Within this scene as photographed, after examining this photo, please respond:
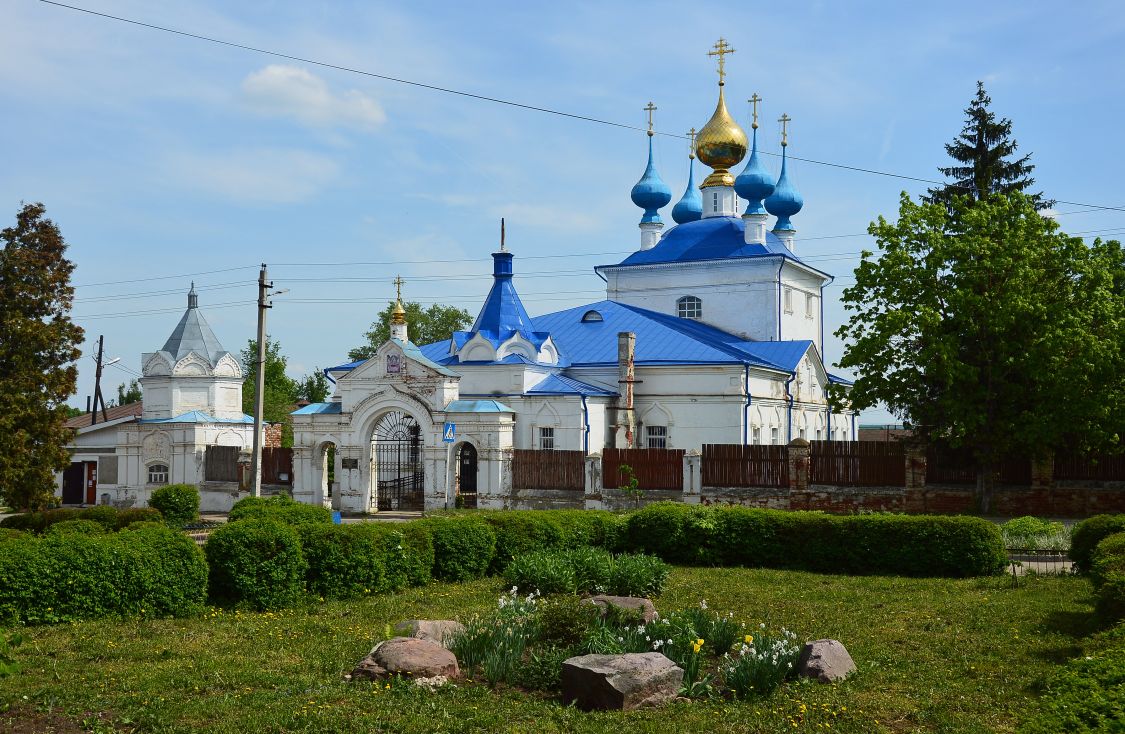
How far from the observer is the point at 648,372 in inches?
1211

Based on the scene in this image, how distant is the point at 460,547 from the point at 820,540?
5.84 metres

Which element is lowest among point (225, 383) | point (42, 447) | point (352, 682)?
point (352, 682)

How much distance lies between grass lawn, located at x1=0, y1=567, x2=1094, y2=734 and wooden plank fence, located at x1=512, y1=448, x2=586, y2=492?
1367 cm

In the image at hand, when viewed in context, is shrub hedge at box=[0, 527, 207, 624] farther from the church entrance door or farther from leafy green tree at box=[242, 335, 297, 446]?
leafy green tree at box=[242, 335, 297, 446]

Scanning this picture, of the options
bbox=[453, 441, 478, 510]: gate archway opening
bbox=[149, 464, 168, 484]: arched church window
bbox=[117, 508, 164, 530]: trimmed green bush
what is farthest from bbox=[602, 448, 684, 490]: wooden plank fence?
bbox=[149, 464, 168, 484]: arched church window

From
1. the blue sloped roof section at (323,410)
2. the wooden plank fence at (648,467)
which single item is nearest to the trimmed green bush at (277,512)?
the blue sloped roof section at (323,410)

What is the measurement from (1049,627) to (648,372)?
2037 centimetres

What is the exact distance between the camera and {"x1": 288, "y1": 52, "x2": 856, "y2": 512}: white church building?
27953mm

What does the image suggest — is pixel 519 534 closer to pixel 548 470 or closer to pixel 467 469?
pixel 548 470

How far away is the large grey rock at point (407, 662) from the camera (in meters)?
8.34

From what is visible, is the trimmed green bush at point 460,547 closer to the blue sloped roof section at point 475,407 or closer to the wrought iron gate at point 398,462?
the blue sloped roof section at point 475,407

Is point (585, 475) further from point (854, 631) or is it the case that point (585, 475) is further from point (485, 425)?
point (854, 631)

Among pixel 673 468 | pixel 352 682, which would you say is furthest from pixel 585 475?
pixel 352 682

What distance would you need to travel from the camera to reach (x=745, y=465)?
25391mm
